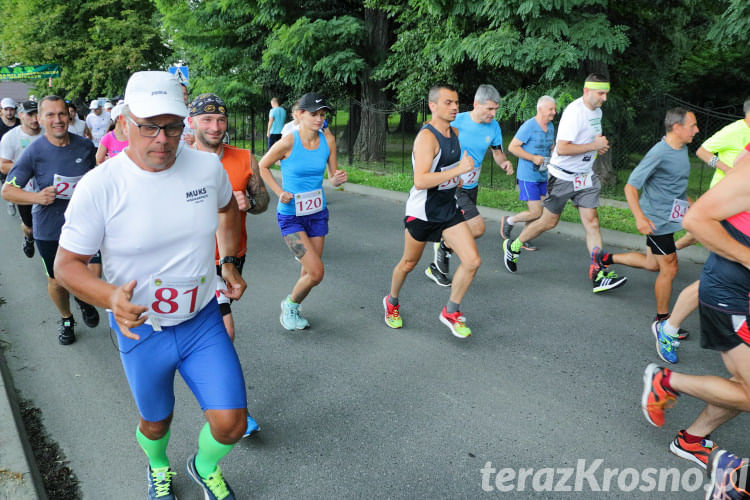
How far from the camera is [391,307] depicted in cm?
567

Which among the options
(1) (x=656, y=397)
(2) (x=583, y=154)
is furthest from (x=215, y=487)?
(2) (x=583, y=154)

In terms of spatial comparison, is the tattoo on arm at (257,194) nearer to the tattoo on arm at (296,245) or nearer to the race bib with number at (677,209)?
the tattoo on arm at (296,245)

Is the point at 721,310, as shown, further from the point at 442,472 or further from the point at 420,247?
the point at 420,247

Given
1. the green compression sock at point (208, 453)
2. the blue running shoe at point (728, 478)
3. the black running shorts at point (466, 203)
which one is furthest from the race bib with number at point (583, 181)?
the green compression sock at point (208, 453)

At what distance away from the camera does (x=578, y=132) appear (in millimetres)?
6867

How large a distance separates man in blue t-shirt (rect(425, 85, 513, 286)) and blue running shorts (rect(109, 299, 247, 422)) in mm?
4155

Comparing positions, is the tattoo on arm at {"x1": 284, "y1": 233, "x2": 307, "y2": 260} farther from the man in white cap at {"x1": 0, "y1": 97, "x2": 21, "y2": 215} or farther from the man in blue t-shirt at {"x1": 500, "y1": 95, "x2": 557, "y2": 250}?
the man in white cap at {"x1": 0, "y1": 97, "x2": 21, "y2": 215}

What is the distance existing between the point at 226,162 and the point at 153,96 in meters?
1.76

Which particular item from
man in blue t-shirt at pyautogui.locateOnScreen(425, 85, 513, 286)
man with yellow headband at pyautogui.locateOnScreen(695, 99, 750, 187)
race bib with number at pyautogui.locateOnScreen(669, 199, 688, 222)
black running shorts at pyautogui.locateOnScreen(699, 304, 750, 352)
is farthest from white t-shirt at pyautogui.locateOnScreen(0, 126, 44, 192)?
man with yellow headband at pyautogui.locateOnScreen(695, 99, 750, 187)

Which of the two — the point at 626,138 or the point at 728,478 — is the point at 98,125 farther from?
the point at 728,478

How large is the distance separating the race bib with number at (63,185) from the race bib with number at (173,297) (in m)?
3.12

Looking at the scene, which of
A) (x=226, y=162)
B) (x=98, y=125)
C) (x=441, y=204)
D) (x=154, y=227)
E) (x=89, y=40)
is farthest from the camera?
(x=89, y=40)

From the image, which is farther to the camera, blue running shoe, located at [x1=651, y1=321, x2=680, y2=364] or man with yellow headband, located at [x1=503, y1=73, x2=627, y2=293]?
man with yellow headband, located at [x1=503, y1=73, x2=627, y2=293]

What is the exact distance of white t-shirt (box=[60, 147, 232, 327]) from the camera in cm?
254
